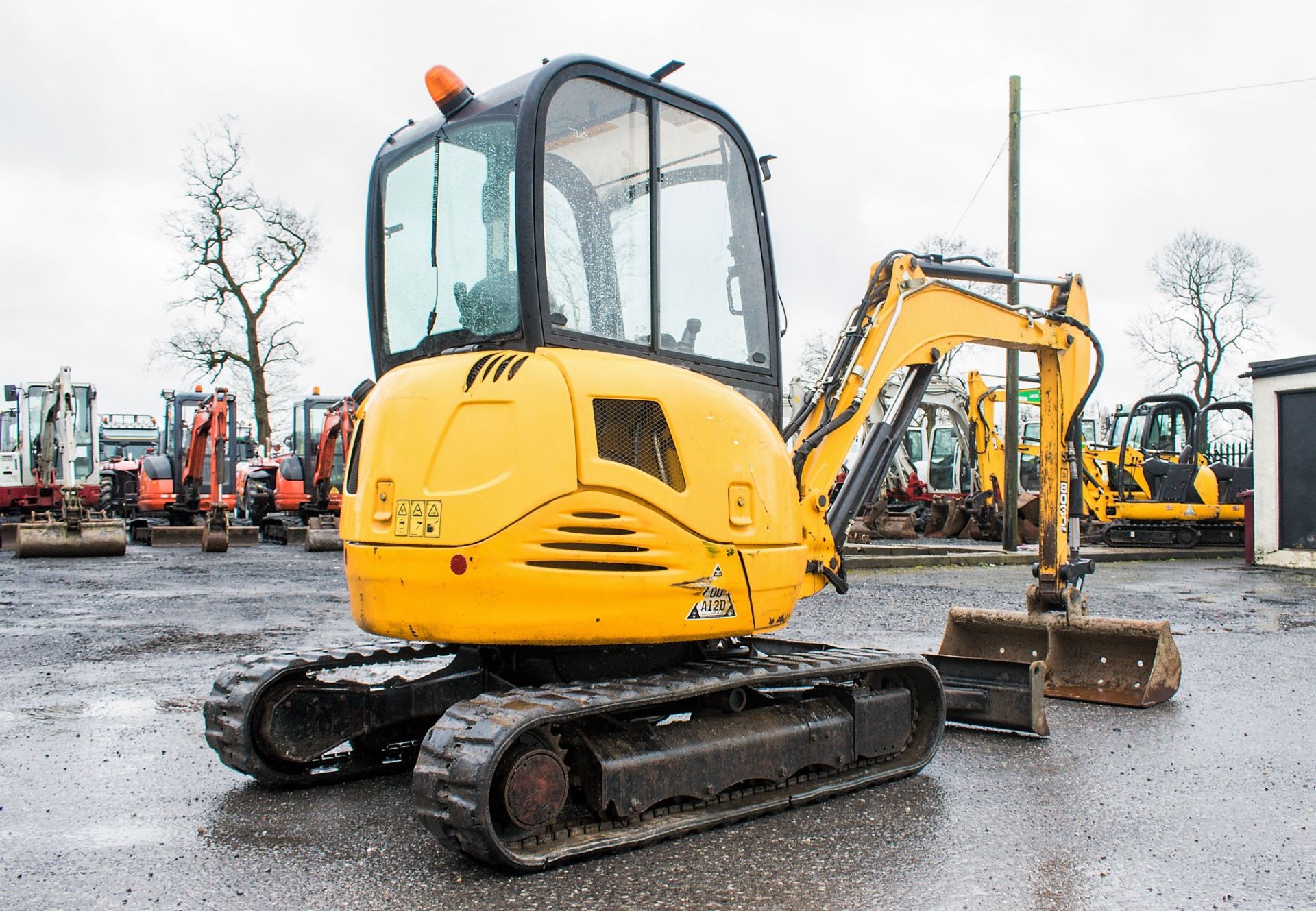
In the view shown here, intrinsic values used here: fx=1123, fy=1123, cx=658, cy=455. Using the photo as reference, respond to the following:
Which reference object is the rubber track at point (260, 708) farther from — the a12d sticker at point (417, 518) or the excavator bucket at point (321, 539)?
the excavator bucket at point (321, 539)

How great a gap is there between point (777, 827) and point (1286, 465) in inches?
625

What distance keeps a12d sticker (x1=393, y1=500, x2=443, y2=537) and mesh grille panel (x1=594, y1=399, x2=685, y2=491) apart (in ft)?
2.04

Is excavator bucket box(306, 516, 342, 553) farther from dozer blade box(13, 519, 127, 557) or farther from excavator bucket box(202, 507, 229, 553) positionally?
dozer blade box(13, 519, 127, 557)

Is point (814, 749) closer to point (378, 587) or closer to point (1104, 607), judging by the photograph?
point (378, 587)

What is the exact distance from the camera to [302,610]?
1120cm

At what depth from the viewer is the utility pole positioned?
17.5 m

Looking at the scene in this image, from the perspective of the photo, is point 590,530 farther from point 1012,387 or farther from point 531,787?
point 1012,387

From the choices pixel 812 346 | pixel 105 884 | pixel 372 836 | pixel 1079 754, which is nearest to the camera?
pixel 105 884

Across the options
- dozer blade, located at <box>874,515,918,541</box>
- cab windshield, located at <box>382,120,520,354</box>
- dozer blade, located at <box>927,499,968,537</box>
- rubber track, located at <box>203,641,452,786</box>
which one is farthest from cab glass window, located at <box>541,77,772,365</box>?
dozer blade, located at <box>927,499,968,537</box>

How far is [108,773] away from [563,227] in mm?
3237

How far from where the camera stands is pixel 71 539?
61.4 feet

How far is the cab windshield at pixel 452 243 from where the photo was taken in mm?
4289

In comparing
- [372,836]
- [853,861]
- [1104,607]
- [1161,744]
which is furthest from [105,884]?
[1104,607]

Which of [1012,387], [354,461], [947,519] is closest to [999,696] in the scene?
[354,461]
